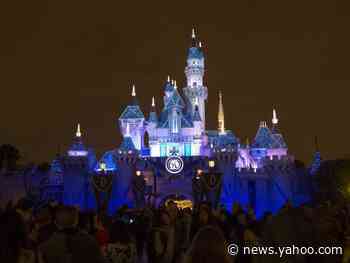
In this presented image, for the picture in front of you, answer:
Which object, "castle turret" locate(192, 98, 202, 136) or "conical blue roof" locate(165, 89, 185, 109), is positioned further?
"conical blue roof" locate(165, 89, 185, 109)

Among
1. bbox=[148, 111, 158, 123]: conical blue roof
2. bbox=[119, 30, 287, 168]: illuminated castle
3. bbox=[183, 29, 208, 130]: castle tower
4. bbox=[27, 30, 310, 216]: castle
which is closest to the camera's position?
bbox=[27, 30, 310, 216]: castle

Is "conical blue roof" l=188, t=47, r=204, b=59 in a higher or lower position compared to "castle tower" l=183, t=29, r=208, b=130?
higher

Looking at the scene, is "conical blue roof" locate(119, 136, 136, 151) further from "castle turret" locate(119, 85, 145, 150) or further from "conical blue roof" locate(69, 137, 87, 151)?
"conical blue roof" locate(69, 137, 87, 151)

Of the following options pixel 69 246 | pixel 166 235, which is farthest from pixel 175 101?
pixel 69 246

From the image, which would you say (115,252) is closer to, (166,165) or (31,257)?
(31,257)

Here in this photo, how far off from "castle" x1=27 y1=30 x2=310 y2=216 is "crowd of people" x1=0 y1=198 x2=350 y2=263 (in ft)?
151

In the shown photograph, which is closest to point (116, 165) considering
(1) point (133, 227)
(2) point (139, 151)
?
(2) point (139, 151)

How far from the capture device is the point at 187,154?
66000 millimetres

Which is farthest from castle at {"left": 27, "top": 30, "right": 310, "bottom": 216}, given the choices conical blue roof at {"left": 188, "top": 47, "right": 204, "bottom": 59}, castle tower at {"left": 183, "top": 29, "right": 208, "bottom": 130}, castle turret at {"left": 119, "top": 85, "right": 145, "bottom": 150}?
conical blue roof at {"left": 188, "top": 47, "right": 204, "bottom": 59}

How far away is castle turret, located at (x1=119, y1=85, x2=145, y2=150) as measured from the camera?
69.2 meters

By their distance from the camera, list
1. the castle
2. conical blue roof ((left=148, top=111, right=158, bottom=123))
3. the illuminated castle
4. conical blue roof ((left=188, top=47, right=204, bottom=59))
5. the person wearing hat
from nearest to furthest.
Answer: the person wearing hat, the castle, the illuminated castle, conical blue roof ((left=148, top=111, right=158, bottom=123)), conical blue roof ((left=188, top=47, right=204, bottom=59))

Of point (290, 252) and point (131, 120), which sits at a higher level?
point (131, 120)

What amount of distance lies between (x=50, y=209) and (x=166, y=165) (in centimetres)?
5225

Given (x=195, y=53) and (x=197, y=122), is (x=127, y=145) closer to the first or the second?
(x=197, y=122)
